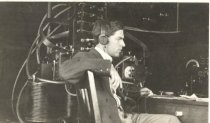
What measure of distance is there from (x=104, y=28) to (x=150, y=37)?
77cm

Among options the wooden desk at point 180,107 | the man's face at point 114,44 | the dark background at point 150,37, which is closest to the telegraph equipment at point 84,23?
the dark background at point 150,37

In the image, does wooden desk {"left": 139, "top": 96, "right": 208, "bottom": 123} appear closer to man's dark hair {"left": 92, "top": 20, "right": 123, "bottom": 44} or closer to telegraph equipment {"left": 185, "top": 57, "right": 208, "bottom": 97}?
telegraph equipment {"left": 185, "top": 57, "right": 208, "bottom": 97}

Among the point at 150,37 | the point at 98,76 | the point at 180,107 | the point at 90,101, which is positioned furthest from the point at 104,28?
the point at 150,37

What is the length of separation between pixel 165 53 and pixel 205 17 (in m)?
0.39

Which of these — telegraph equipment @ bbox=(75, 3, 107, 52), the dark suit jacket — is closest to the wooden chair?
the dark suit jacket

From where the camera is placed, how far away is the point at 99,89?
1306mm

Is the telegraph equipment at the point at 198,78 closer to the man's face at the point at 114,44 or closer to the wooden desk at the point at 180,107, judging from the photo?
the wooden desk at the point at 180,107

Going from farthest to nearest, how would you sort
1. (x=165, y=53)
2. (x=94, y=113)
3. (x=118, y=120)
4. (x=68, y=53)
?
(x=165, y=53) → (x=68, y=53) → (x=118, y=120) → (x=94, y=113)

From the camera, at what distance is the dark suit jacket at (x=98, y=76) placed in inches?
46.3

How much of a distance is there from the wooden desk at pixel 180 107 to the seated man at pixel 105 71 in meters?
0.08

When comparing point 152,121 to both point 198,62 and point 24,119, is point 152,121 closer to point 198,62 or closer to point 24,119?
point 198,62

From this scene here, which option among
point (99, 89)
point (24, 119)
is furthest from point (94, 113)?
point (24, 119)

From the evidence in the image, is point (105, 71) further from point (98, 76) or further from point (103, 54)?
point (103, 54)

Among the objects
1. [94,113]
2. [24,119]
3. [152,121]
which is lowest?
[24,119]
